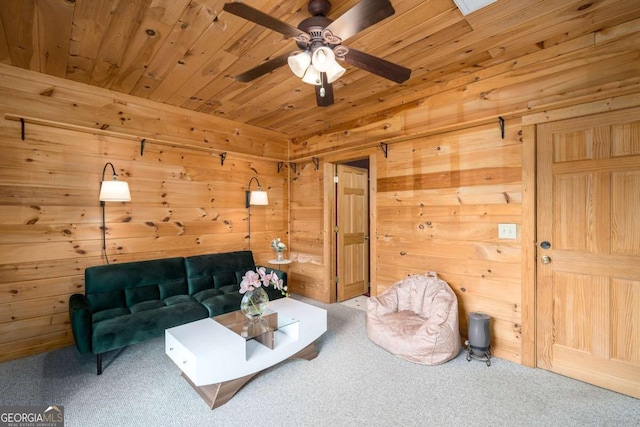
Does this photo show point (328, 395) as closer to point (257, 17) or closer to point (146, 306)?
point (146, 306)

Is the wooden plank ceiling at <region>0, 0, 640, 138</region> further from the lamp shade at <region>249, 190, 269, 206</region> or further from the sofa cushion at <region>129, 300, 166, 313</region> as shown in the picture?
the sofa cushion at <region>129, 300, 166, 313</region>

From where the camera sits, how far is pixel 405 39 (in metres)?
2.24

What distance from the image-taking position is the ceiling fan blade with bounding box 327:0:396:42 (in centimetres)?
137

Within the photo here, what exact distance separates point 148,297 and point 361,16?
10.2 ft

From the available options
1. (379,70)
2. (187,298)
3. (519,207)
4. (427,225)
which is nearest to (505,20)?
(379,70)

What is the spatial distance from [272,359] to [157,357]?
1.17 m

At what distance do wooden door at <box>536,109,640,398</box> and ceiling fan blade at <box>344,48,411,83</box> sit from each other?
139 centimetres

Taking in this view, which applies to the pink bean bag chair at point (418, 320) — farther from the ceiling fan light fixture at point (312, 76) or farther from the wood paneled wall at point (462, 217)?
the ceiling fan light fixture at point (312, 76)

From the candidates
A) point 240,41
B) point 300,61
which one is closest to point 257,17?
point 300,61

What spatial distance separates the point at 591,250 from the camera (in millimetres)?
2271

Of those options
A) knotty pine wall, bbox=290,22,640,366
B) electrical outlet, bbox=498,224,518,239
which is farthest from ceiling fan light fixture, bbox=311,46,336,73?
electrical outlet, bbox=498,224,518,239

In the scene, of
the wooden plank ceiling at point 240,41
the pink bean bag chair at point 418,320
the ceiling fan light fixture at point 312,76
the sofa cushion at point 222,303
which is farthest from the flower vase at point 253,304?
the wooden plank ceiling at point 240,41

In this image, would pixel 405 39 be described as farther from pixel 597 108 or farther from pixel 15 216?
pixel 15 216

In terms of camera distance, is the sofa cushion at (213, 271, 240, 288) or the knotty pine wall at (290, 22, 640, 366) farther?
the sofa cushion at (213, 271, 240, 288)
